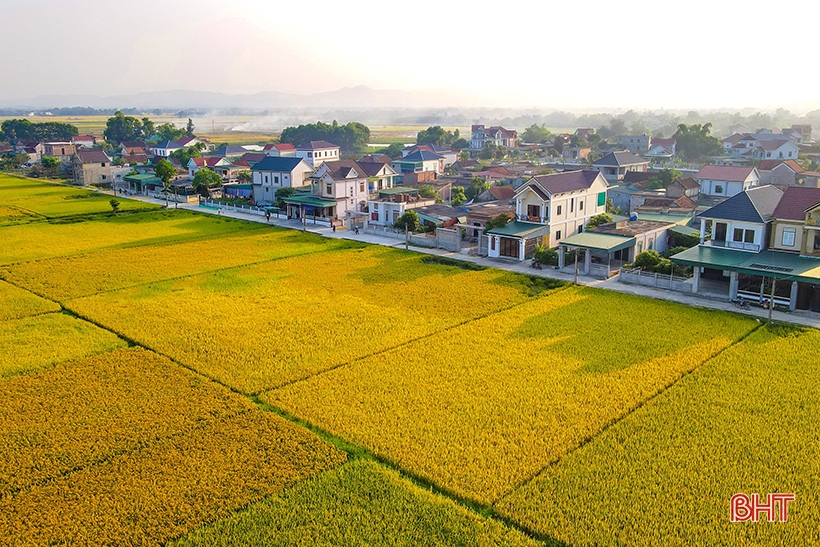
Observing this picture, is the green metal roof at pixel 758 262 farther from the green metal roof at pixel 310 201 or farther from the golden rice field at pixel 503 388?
the green metal roof at pixel 310 201

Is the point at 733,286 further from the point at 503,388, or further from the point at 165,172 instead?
the point at 165,172

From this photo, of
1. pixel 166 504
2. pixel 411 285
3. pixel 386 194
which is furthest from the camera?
pixel 386 194

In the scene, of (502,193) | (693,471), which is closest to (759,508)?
(693,471)

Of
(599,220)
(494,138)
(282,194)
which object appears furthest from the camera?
(494,138)

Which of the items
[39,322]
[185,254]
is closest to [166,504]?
[39,322]

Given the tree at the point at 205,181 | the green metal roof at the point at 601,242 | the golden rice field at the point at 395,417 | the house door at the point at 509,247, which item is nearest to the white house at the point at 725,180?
A: the green metal roof at the point at 601,242

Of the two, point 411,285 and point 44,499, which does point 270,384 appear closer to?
point 44,499
